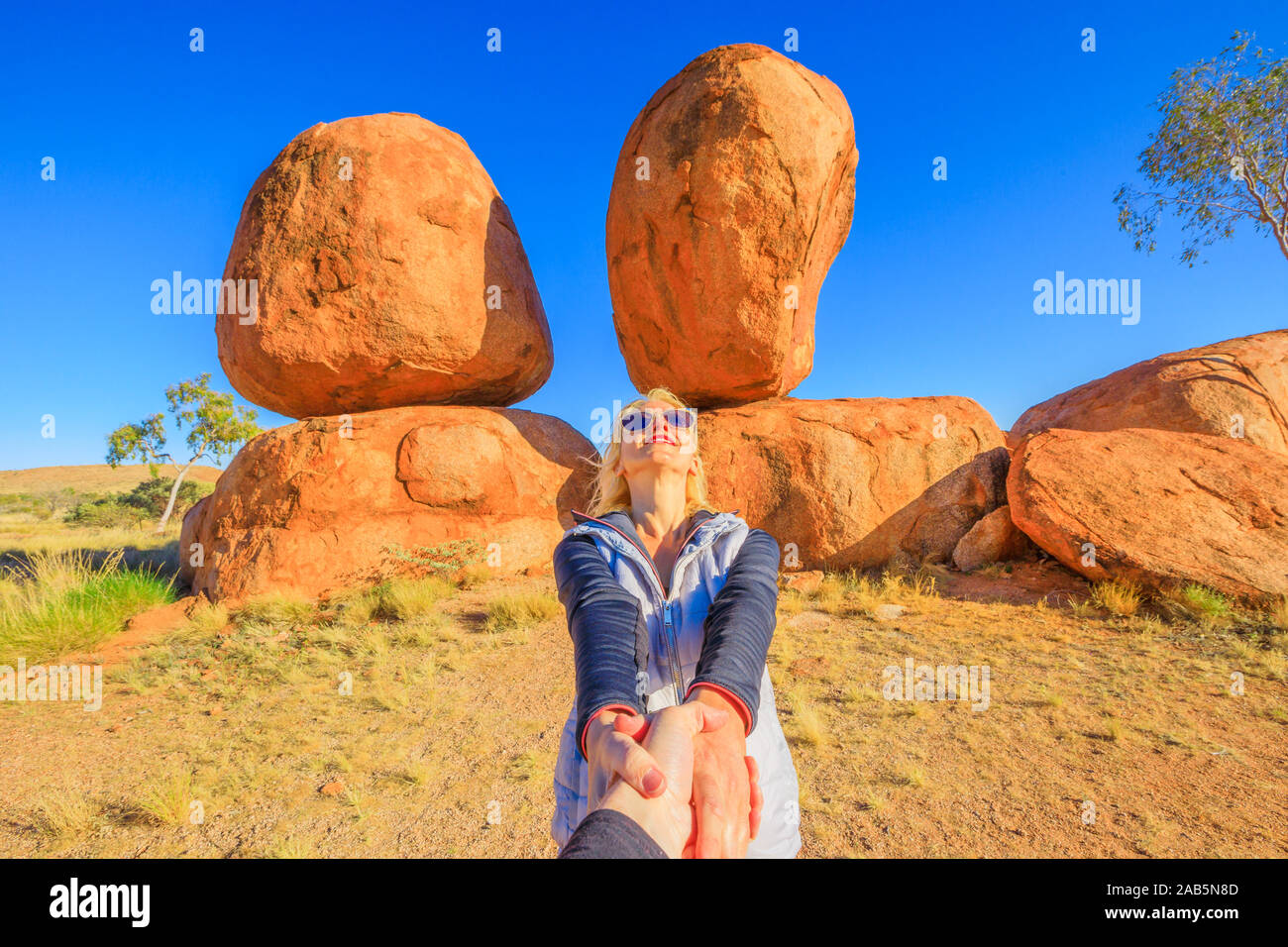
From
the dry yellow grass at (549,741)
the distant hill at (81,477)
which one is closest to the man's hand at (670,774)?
the dry yellow grass at (549,741)

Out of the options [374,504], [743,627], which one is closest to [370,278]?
[374,504]

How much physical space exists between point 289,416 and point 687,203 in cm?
618

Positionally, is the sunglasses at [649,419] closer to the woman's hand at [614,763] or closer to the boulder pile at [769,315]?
the woman's hand at [614,763]

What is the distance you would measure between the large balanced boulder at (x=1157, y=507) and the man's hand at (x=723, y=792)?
266 inches

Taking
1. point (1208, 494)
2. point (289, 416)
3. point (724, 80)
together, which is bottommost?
point (1208, 494)

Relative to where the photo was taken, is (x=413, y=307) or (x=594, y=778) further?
(x=413, y=307)

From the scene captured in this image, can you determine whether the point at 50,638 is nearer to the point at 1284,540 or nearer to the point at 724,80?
the point at 724,80

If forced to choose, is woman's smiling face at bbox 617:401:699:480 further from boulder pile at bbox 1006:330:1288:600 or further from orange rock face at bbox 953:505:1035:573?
orange rock face at bbox 953:505:1035:573

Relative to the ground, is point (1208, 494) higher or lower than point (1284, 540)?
higher

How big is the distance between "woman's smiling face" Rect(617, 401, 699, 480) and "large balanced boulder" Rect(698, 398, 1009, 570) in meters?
5.73

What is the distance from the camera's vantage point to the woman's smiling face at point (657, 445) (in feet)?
5.48

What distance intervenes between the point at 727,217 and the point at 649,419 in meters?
6.17

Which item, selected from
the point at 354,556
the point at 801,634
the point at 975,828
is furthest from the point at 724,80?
the point at 975,828

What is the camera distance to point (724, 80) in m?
7.00
